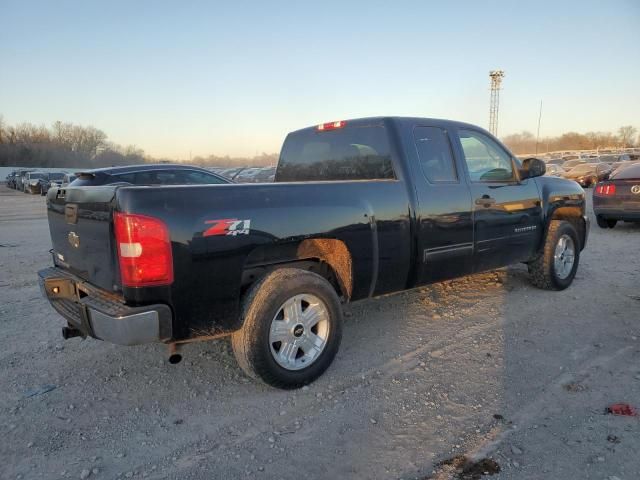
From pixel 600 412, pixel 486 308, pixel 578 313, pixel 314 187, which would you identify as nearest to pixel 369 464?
pixel 600 412

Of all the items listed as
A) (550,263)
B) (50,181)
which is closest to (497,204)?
(550,263)

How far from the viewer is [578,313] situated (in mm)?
4906

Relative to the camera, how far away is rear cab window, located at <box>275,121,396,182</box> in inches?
163

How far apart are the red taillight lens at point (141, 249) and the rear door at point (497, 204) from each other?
9.93 feet

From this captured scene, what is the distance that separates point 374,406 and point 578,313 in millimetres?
2999

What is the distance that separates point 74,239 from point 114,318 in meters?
0.97

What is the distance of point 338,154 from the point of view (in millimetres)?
4555

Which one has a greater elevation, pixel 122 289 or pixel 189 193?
pixel 189 193

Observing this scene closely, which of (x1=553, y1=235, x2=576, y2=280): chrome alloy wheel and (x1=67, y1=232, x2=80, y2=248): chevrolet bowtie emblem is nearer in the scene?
(x1=67, y1=232, x2=80, y2=248): chevrolet bowtie emblem

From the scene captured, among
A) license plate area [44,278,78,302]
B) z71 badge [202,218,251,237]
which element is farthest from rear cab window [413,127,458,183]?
license plate area [44,278,78,302]

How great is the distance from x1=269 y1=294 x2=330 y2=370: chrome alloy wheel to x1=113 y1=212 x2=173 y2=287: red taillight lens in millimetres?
898

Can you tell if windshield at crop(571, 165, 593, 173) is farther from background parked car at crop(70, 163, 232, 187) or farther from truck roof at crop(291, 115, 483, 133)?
truck roof at crop(291, 115, 483, 133)

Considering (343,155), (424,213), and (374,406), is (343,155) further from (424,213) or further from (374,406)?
(374,406)

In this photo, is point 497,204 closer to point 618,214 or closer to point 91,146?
point 618,214
